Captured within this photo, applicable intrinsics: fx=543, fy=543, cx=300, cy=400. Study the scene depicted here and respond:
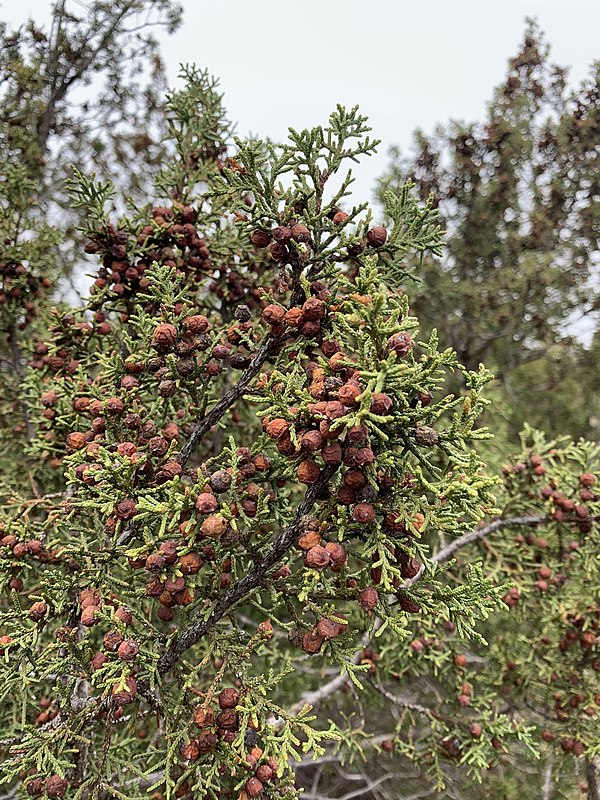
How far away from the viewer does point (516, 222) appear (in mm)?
7660

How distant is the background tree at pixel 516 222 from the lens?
22.4 feet

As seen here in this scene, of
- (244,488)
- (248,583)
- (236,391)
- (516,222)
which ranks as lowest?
(248,583)

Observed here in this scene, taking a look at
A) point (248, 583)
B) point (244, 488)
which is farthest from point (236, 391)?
point (248, 583)

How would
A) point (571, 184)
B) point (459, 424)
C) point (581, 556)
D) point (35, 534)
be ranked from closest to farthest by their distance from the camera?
point (459, 424) → point (35, 534) → point (581, 556) → point (571, 184)

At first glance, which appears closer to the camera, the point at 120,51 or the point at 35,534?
the point at 35,534

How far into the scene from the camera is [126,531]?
2.36 m

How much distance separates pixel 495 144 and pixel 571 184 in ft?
3.67

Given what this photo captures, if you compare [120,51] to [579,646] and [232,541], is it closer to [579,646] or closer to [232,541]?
[232,541]

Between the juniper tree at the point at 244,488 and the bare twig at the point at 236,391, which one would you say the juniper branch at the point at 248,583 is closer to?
the juniper tree at the point at 244,488

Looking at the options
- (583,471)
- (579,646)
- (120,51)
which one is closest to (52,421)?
(583,471)

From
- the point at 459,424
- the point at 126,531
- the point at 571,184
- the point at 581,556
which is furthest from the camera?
the point at 571,184

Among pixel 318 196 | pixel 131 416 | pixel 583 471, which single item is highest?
pixel 318 196

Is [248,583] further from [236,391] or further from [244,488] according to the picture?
[236,391]

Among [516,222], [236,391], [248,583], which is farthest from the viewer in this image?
[516,222]
